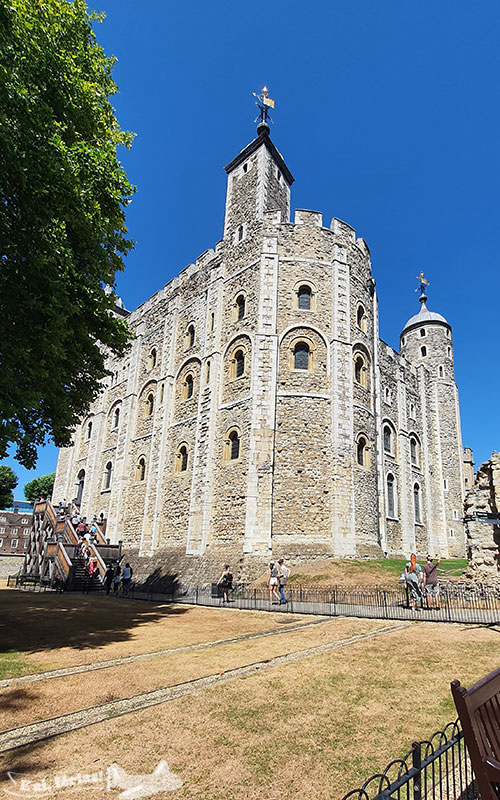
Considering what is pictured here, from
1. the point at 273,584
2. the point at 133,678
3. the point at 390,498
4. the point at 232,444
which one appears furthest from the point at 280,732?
the point at 390,498

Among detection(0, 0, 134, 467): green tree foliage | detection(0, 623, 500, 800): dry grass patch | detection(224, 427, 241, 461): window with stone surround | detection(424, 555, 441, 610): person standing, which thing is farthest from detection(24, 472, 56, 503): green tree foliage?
detection(0, 623, 500, 800): dry grass patch

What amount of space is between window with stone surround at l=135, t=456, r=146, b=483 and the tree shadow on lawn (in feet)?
38.6

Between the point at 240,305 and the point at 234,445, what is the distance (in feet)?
23.9

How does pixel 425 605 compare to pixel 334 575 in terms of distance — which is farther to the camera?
pixel 334 575

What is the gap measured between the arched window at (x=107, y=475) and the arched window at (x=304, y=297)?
695 inches

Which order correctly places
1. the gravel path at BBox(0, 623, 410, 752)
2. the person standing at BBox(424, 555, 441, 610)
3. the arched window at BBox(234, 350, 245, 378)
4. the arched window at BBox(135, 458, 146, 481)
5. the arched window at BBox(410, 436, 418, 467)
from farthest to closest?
the arched window at BBox(410, 436, 418, 467) → the arched window at BBox(135, 458, 146, 481) → the arched window at BBox(234, 350, 245, 378) → the person standing at BBox(424, 555, 441, 610) → the gravel path at BBox(0, 623, 410, 752)

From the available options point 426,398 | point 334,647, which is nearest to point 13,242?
point 334,647

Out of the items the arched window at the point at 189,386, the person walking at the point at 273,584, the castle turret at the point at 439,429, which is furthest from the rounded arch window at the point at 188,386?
the castle turret at the point at 439,429

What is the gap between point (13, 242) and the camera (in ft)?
29.9

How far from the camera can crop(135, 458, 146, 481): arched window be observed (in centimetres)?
2788

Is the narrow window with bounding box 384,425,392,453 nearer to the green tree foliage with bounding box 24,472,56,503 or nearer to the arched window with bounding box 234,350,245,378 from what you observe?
the arched window with bounding box 234,350,245,378

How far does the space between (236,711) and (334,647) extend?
350 cm

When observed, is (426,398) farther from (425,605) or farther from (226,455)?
(425,605)

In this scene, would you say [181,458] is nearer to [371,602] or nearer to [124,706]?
[371,602]
